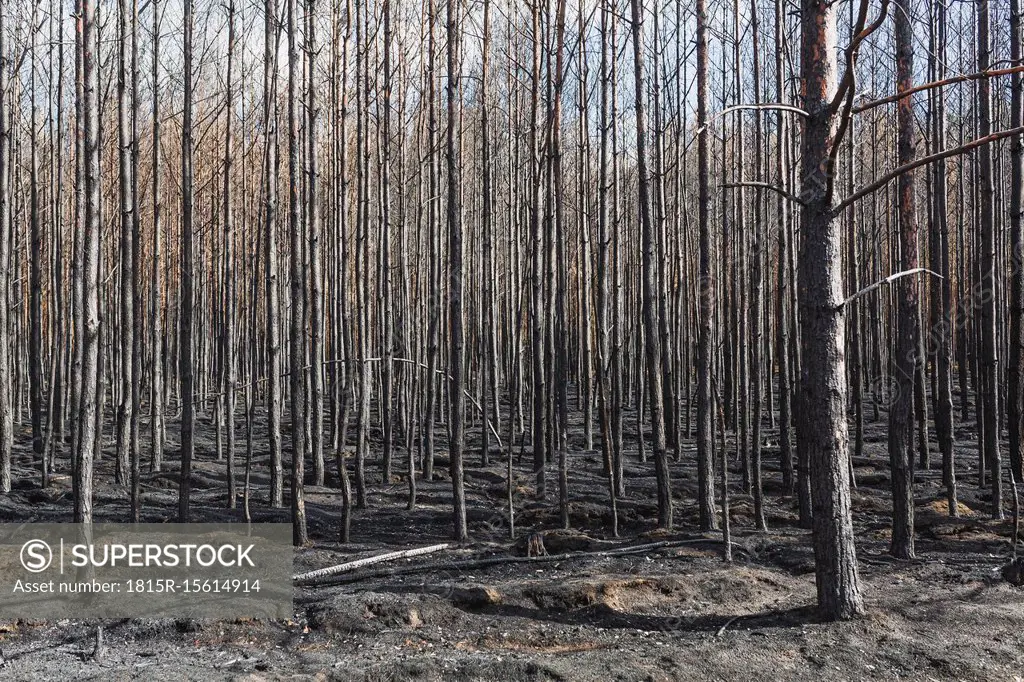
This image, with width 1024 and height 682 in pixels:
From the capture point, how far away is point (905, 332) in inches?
205

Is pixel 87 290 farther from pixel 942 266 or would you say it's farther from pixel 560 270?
pixel 942 266

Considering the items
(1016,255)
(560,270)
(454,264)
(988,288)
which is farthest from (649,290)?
(1016,255)

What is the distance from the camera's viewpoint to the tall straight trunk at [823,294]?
3.88 meters

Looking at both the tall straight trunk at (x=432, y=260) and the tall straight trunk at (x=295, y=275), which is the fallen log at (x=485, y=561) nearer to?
the tall straight trunk at (x=295, y=275)

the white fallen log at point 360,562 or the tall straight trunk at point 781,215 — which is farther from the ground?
the tall straight trunk at point 781,215

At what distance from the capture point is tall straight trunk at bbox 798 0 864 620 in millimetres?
3877

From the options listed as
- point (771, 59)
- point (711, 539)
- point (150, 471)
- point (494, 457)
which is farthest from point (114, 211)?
point (711, 539)

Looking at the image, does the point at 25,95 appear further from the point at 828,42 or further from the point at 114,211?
the point at 828,42

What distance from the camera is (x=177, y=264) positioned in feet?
47.5

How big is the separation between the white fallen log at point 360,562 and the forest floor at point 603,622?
0.09 m

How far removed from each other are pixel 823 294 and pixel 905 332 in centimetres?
164

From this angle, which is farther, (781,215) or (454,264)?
(781,215)

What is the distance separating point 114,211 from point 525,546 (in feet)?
30.8

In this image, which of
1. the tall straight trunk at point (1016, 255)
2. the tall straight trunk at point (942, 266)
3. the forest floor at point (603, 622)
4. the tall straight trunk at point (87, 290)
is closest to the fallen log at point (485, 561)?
the forest floor at point (603, 622)
